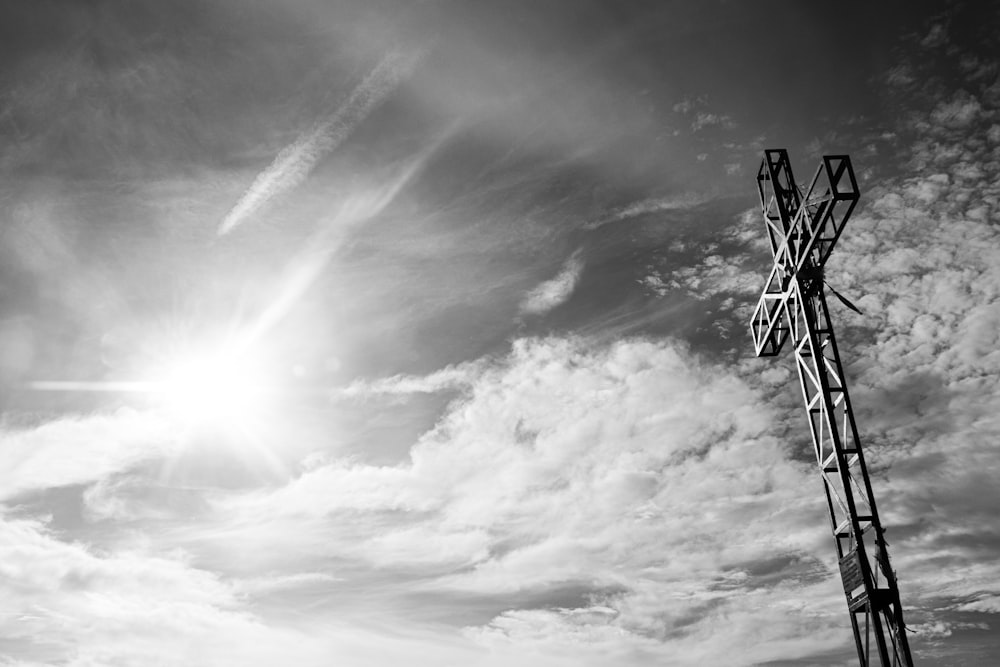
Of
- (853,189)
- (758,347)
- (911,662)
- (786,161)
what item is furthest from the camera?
(758,347)

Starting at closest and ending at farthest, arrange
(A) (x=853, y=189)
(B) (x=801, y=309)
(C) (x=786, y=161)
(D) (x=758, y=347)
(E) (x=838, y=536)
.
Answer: (A) (x=853, y=189), (E) (x=838, y=536), (B) (x=801, y=309), (C) (x=786, y=161), (D) (x=758, y=347)

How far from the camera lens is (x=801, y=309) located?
1596cm

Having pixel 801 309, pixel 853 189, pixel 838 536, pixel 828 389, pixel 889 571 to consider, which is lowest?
pixel 889 571

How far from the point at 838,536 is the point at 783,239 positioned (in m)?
7.25

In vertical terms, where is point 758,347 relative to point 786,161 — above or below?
below

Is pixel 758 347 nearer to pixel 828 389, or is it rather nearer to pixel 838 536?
pixel 828 389

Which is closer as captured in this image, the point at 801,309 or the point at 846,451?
the point at 846,451

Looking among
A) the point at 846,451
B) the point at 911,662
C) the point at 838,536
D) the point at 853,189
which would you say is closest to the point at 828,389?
the point at 846,451

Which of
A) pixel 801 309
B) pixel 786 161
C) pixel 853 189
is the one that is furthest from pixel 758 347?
pixel 853 189

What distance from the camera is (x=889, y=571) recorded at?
1342 cm

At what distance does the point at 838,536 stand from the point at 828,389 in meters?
3.33

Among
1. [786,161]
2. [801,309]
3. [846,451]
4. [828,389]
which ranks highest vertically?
[786,161]

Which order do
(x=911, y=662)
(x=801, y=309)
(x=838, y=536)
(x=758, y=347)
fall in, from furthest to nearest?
(x=758, y=347) < (x=801, y=309) < (x=838, y=536) < (x=911, y=662)

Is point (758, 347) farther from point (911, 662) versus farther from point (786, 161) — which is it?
point (911, 662)
